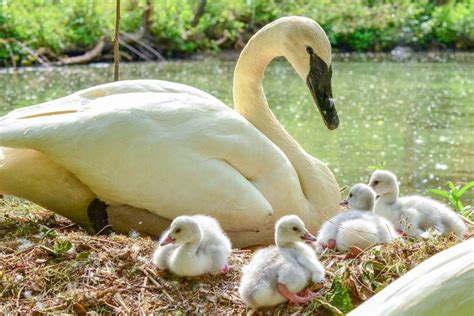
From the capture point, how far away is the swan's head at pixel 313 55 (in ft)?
20.5

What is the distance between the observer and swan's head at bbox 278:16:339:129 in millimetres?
6248

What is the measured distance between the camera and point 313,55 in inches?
247

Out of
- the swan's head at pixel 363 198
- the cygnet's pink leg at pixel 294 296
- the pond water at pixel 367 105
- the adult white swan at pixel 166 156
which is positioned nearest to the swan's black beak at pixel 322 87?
the adult white swan at pixel 166 156

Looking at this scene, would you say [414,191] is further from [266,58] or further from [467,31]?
[467,31]

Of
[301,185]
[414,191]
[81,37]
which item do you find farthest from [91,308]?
[81,37]

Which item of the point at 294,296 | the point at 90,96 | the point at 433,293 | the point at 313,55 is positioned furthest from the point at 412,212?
the point at 433,293

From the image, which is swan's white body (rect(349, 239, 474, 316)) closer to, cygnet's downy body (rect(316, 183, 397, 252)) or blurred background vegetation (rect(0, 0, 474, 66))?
cygnet's downy body (rect(316, 183, 397, 252))

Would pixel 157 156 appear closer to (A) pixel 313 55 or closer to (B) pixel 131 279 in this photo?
(B) pixel 131 279

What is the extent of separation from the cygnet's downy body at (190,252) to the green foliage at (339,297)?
1.91 ft

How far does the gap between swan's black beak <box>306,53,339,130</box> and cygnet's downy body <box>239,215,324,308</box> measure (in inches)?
66.0

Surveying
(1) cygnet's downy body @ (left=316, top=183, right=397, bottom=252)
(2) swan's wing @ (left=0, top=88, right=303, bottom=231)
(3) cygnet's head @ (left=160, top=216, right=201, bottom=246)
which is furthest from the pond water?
(3) cygnet's head @ (left=160, top=216, right=201, bottom=246)

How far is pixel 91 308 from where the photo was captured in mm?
4621

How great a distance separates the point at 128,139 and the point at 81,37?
55.4 feet

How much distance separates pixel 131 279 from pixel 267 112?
6.82 ft
